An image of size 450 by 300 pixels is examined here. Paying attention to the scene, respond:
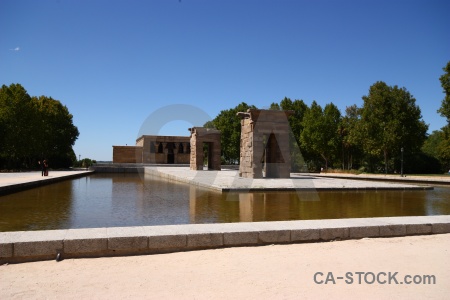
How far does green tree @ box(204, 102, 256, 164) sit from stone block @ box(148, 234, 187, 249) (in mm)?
41851

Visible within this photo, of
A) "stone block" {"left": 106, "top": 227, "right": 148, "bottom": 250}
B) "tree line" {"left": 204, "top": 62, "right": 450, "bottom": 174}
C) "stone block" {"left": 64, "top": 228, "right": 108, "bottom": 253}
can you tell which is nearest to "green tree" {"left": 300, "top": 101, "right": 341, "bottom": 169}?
"tree line" {"left": 204, "top": 62, "right": 450, "bottom": 174}

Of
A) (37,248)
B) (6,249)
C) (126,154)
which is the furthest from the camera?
(126,154)

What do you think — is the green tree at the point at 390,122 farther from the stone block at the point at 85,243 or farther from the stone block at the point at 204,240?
the stone block at the point at 85,243

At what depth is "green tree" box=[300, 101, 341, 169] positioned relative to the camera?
1646 inches

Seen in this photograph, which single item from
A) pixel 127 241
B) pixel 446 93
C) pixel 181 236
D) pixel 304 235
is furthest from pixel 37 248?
pixel 446 93

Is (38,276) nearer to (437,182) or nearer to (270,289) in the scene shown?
(270,289)

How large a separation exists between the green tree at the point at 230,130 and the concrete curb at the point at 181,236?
40.7 meters

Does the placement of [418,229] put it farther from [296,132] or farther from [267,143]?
[296,132]

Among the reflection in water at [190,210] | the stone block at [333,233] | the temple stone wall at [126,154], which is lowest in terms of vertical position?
the reflection in water at [190,210]

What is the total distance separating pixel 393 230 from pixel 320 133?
36.5 meters

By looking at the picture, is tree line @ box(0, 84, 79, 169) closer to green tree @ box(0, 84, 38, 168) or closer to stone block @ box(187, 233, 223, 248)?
green tree @ box(0, 84, 38, 168)

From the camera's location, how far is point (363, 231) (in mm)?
6070

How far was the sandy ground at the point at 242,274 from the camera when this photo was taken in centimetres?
362

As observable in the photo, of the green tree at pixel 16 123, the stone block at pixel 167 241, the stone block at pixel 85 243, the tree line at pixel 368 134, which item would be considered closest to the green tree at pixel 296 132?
the tree line at pixel 368 134
